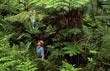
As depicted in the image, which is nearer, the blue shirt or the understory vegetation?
the understory vegetation

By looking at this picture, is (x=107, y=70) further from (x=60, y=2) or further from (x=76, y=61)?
(x=60, y=2)

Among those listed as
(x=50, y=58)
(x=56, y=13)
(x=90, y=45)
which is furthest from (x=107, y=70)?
(x=56, y=13)

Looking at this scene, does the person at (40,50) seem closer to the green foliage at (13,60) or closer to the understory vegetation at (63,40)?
the understory vegetation at (63,40)

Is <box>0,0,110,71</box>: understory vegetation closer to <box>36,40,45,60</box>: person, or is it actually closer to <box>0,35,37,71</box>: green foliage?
<box>0,35,37,71</box>: green foliage

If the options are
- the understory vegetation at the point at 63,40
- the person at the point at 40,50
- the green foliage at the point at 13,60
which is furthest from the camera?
the person at the point at 40,50

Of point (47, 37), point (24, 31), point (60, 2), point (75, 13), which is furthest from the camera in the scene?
point (24, 31)

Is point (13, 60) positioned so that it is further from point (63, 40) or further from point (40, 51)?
point (63, 40)

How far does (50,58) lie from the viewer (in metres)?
9.74

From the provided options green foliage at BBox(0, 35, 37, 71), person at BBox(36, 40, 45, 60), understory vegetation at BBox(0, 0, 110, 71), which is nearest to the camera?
green foliage at BBox(0, 35, 37, 71)

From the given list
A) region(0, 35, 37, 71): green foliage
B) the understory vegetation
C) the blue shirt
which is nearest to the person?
the blue shirt

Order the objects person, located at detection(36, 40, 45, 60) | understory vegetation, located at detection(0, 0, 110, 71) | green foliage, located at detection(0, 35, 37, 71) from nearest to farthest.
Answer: green foliage, located at detection(0, 35, 37, 71) → understory vegetation, located at detection(0, 0, 110, 71) → person, located at detection(36, 40, 45, 60)

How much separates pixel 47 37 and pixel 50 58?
51.8 inches

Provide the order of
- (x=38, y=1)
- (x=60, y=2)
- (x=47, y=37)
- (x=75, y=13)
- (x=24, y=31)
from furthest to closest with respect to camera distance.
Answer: (x=24, y=31) → (x=47, y=37) → (x=75, y=13) → (x=38, y=1) → (x=60, y=2)

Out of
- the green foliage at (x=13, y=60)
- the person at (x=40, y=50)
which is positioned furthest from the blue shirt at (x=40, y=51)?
the green foliage at (x=13, y=60)
